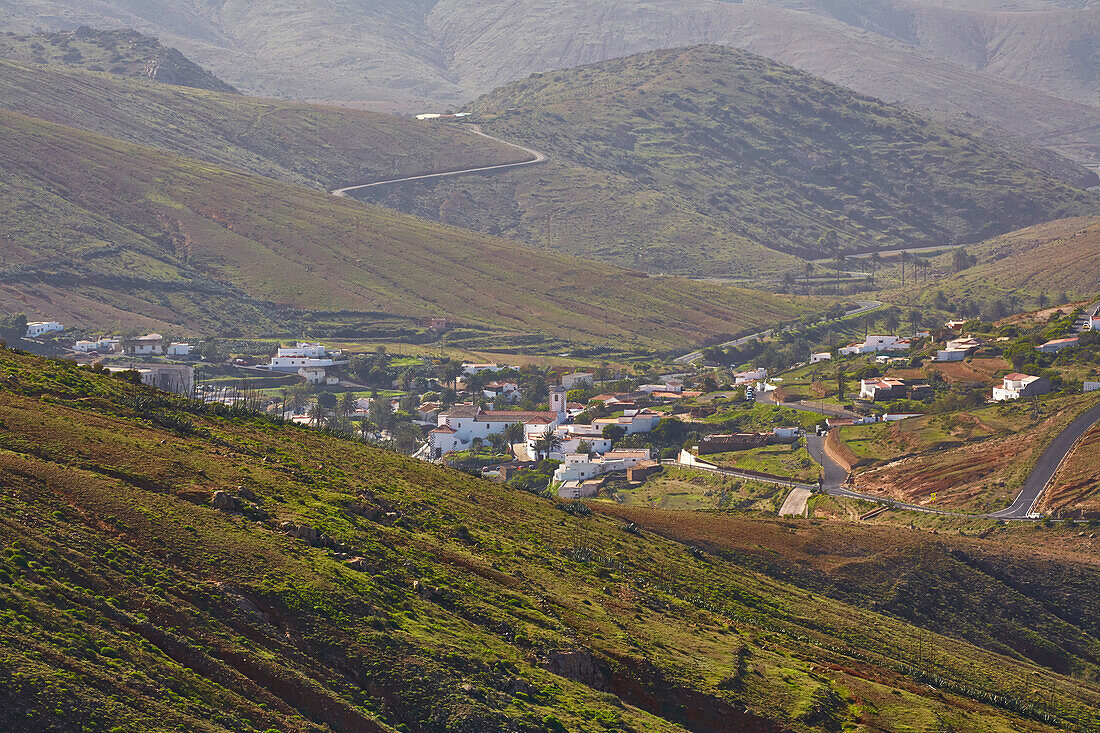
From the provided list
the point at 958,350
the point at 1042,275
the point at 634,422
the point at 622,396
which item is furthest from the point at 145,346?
the point at 1042,275

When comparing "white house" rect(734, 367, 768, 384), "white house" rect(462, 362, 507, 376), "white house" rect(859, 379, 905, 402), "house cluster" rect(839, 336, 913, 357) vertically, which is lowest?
"white house" rect(462, 362, 507, 376)

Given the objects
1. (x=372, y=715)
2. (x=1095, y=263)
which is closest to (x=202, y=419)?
(x=372, y=715)

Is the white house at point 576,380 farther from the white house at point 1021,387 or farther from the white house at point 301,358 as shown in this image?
the white house at point 1021,387

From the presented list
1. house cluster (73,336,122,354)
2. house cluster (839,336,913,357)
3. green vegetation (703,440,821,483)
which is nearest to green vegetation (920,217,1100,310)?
house cluster (839,336,913,357)

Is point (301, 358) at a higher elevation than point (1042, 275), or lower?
lower

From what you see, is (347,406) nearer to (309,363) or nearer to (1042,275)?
(309,363)

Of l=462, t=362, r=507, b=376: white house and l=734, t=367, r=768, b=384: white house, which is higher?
l=734, t=367, r=768, b=384: white house

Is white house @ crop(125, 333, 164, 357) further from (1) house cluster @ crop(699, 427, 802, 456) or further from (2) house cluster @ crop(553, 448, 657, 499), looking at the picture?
(1) house cluster @ crop(699, 427, 802, 456)
